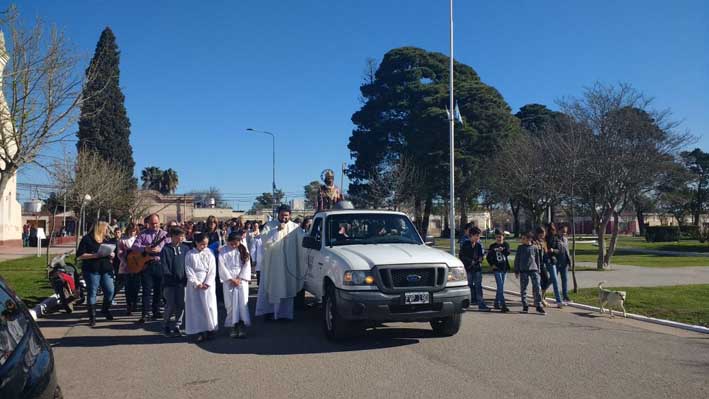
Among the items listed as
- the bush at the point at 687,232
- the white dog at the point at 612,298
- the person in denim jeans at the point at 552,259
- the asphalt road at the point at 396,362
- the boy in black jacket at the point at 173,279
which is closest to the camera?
the asphalt road at the point at 396,362

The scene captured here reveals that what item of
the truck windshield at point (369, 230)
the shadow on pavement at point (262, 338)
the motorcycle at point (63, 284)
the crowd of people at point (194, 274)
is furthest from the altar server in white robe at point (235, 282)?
the motorcycle at point (63, 284)

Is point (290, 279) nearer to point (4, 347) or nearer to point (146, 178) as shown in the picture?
point (4, 347)

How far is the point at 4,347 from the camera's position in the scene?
2.90 meters

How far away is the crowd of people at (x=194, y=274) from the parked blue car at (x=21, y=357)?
5343mm

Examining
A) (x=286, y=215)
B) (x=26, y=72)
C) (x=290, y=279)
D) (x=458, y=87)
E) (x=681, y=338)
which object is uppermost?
(x=458, y=87)

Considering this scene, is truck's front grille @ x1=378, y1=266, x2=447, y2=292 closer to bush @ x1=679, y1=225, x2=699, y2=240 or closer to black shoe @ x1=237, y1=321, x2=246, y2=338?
black shoe @ x1=237, y1=321, x2=246, y2=338

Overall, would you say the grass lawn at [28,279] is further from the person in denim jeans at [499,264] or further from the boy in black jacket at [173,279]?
the person in denim jeans at [499,264]

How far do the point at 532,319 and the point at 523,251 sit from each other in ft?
5.23

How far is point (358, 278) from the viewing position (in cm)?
803

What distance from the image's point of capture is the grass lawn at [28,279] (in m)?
13.6

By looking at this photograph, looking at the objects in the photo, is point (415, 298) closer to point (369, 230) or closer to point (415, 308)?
point (415, 308)

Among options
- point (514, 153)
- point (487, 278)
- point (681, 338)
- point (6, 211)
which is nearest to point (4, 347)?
point (681, 338)

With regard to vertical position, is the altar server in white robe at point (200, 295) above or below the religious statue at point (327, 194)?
below

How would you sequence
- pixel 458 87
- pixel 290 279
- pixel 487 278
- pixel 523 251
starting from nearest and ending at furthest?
pixel 290 279
pixel 523 251
pixel 487 278
pixel 458 87
